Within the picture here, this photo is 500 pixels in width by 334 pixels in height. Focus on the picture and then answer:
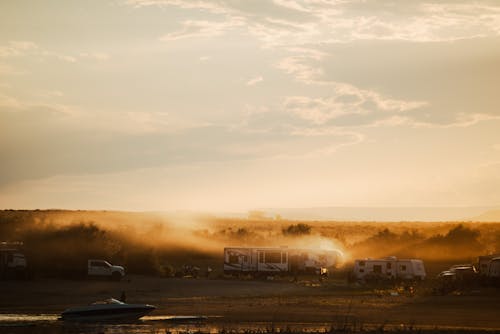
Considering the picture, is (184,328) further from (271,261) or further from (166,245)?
(166,245)

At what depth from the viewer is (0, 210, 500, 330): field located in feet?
171

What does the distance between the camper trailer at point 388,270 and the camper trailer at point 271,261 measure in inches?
301

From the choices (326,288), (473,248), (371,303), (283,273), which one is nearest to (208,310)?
(371,303)

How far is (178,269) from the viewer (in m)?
87.9

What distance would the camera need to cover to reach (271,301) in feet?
199

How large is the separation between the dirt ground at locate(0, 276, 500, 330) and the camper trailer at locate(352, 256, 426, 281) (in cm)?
285

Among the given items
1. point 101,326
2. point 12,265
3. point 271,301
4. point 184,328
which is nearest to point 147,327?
point 184,328

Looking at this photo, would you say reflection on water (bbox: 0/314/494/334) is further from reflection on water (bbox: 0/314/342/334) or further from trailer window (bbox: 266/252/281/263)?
trailer window (bbox: 266/252/281/263)

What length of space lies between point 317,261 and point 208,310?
34.2 meters

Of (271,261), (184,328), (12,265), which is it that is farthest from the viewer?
(271,261)

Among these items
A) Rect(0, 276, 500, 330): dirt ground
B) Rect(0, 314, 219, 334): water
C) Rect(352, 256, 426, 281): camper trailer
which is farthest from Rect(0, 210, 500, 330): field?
Rect(352, 256, 426, 281): camper trailer

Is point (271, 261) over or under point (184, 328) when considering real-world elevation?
over

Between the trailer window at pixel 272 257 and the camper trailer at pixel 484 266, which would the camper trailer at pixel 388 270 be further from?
the trailer window at pixel 272 257

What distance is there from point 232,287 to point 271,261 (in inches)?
557
